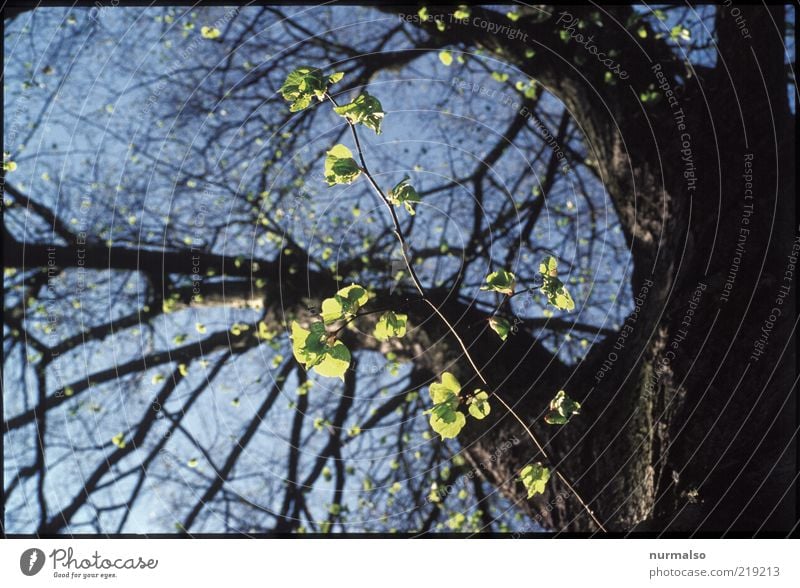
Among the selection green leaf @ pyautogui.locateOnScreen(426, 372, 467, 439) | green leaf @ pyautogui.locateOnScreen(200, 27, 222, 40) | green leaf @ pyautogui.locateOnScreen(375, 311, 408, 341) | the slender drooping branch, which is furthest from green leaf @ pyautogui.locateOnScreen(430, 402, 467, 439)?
green leaf @ pyautogui.locateOnScreen(200, 27, 222, 40)

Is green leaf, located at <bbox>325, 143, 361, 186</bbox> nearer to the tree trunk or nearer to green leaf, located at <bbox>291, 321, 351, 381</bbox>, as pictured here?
green leaf, located at <bbox>291, 321, 351, 381</bbox>

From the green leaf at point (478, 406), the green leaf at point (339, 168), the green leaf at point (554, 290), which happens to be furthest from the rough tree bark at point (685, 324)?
the green leaf at point (339, 168)

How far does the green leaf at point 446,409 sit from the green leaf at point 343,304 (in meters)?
0.34

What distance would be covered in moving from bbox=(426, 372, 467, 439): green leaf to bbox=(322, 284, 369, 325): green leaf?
1.11ft

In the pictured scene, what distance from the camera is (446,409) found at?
150cm

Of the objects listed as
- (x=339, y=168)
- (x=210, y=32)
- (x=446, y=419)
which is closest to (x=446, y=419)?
(x=446, y=419)

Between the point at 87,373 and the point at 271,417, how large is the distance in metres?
0.89

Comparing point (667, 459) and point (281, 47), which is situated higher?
point (281, 47)

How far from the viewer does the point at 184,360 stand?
8.20 feet

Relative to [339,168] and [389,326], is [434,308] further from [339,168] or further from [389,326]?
[339,168]

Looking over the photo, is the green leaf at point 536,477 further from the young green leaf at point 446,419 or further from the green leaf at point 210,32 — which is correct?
the green leaf at point 210,32

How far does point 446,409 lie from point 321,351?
0.42m
